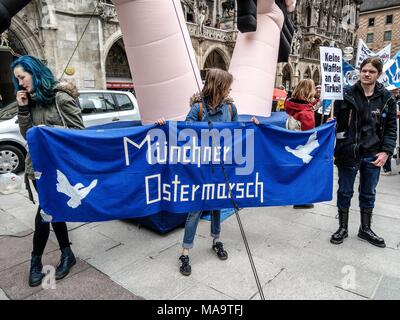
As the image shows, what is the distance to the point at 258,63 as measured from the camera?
567cm

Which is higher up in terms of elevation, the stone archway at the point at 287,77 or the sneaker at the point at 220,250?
the stone archway at the point at 287,77

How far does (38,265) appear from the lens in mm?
2852

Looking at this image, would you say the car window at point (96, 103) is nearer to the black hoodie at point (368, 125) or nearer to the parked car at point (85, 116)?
the parked car at point (85, 116)

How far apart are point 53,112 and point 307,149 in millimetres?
2652

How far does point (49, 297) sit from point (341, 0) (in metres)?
55.8

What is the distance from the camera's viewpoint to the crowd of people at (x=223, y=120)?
2.74 meters

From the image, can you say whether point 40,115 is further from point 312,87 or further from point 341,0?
point 341,0

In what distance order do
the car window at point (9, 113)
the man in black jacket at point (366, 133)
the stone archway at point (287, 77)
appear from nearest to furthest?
the man in black jacket at point (366, 133), the car window at point (9, 113), the stone archway at point (287, 77)

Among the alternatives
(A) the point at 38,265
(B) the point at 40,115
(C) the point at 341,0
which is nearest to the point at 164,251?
(A) the point at 38,265

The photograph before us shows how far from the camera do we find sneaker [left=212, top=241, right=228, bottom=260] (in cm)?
319

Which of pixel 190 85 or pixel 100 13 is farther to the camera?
pixel 100 13

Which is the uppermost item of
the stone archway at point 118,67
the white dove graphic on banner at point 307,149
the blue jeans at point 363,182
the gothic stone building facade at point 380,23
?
the gothic stone building facade at point 380,23

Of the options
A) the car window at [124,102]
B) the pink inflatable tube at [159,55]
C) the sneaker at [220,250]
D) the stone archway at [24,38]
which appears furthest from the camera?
the stone archway at [24,38]

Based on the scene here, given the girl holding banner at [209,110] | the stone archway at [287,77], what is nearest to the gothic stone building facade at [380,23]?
the stone archway at [287,77]
